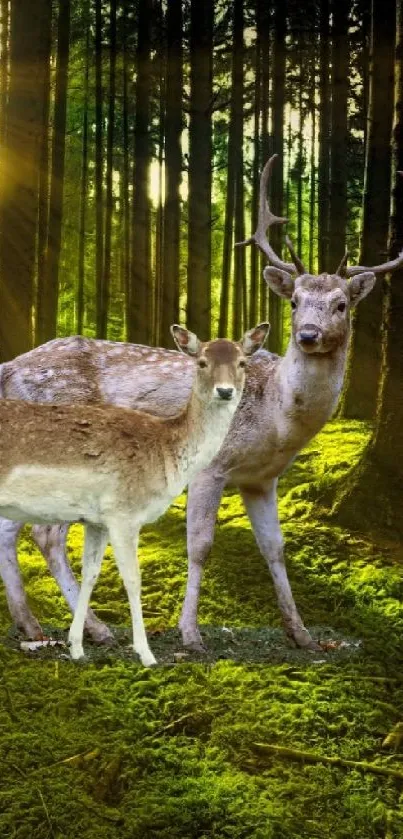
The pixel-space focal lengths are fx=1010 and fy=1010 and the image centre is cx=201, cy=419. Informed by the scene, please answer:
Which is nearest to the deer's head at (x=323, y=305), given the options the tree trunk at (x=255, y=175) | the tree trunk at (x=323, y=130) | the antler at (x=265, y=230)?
the antler at (x=265, y=230)

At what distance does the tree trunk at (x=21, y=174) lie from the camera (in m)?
10.2

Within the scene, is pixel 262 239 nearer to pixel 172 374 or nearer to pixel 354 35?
pixel 172 374

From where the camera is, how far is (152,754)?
4242 millimetres

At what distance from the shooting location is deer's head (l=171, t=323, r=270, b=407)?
490 cm

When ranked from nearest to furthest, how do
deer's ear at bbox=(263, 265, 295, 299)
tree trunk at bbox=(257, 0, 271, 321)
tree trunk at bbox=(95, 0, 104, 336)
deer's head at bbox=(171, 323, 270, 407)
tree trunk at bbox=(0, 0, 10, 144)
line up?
deer's head at bbox=(171, 323, 270, 407), deer's ear at bbox=(263, 265, 295, 299), tree trunk at bbox=(0, 0, 10, 144), tree trunk at bbox=(257, 0, 271, 321), tree trunk at bbox=(95, 0, 104, 336)

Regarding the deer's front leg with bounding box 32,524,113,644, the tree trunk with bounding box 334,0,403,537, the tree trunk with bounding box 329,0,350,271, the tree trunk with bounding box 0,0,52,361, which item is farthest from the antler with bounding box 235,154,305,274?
the tree trunk with bounding box 329,0,350,271

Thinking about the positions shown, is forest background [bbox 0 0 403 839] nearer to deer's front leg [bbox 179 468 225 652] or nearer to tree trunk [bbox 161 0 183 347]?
tree trunk [bbox 161 0 183 347]

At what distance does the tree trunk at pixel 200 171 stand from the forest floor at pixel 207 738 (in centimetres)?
854

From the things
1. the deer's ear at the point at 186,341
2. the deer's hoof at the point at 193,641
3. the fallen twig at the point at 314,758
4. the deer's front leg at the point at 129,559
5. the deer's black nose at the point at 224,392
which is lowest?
the deer's hoof at the point at 193,641

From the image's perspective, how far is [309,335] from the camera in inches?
239

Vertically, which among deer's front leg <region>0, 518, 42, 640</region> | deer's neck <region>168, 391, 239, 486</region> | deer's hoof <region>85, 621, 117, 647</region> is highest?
deer's neck <region>168, 391, 239, 486</region>

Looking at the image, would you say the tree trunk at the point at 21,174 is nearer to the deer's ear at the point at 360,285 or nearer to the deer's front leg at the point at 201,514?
the deer's front leg at the point at 201,514

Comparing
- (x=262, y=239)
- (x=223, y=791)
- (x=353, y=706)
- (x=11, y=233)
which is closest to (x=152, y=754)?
(x=223, y=791)

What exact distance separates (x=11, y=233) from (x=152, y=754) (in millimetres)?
7104
